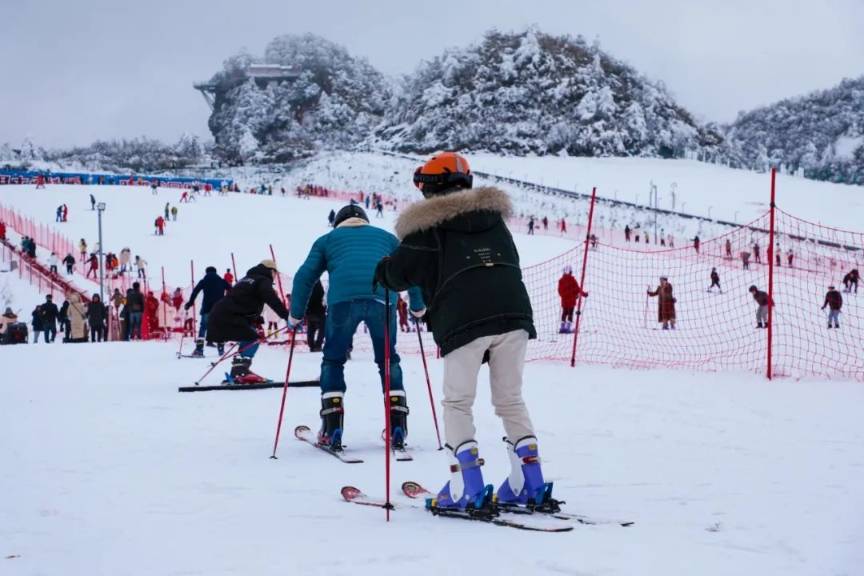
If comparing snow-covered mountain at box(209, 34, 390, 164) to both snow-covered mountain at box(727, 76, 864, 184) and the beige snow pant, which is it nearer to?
snow-covered mountain at box(727, 76, 864, 184)

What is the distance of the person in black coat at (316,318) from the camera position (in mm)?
13188

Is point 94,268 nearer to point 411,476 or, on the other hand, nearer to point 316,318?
point 316,318

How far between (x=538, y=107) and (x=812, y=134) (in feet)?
104

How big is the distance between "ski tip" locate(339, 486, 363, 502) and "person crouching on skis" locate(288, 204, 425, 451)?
1.23 m

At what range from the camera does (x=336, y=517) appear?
13.5 ft

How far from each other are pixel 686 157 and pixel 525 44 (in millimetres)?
26529

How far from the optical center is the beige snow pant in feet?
13.0

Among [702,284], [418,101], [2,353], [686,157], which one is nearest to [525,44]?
[418,101]

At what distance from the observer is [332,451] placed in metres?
5.75

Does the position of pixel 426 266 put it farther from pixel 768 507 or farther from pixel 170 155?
pixel 170 155

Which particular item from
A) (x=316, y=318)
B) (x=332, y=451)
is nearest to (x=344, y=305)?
(x=332, y=451)

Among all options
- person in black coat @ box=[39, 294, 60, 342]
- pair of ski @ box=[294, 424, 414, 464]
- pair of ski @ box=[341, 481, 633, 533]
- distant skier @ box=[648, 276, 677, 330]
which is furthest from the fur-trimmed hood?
person in black coat @ box=[39, 294, 60, 342]

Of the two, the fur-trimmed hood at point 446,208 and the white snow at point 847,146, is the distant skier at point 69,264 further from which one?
the white snow at point 847,146

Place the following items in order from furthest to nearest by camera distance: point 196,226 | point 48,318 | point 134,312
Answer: point 196,226 < point 48,318 < point 134,312
